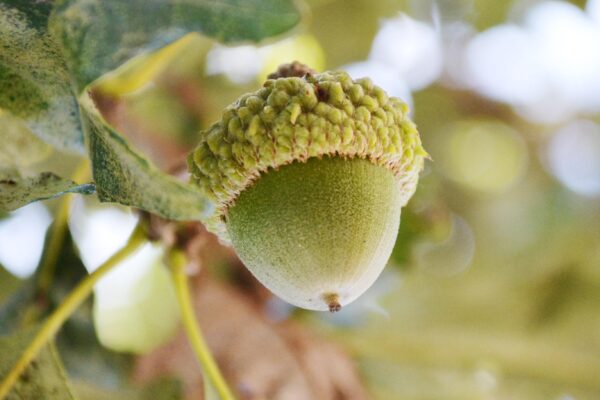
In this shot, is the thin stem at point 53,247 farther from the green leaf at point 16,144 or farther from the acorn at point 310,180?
the acorn at point 310,180

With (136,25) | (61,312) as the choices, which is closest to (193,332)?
(61,312)

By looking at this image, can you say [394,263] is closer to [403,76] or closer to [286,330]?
[286,330]

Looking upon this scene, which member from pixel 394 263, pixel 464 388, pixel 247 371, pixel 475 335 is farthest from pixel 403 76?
pixel 247 371

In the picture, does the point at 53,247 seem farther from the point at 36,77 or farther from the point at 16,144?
the point at 36,77

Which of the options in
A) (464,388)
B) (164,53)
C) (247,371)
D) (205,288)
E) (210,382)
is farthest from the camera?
(464,388)

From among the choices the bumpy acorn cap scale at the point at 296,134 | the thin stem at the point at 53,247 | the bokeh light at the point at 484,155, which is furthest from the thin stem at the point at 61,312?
the bokeh light at the point at 484,155

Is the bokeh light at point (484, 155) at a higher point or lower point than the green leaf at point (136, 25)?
higher
